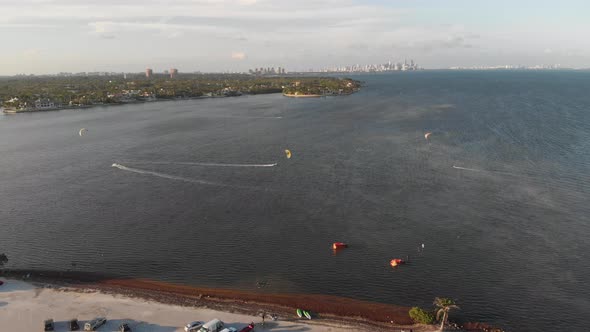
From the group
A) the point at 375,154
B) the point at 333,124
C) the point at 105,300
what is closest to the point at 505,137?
the point at 375,154

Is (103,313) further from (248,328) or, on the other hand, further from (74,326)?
(248,328)

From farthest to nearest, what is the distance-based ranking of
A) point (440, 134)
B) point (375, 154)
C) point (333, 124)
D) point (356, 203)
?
point (333, 124), point (440, 134), point (375, 154), point (356, 203)

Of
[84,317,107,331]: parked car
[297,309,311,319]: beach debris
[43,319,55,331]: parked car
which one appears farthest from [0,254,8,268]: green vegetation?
[297,309,311,319]: beach debris

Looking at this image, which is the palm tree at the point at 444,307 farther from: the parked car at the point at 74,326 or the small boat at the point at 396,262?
the parked car at the point at 74,326

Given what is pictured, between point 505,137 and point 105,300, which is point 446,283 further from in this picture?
point 505,137

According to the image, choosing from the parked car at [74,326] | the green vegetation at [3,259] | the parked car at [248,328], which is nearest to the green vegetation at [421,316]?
the parked car at [248,328]

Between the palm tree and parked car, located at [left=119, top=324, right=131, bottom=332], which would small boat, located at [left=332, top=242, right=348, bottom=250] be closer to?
the palm tree
